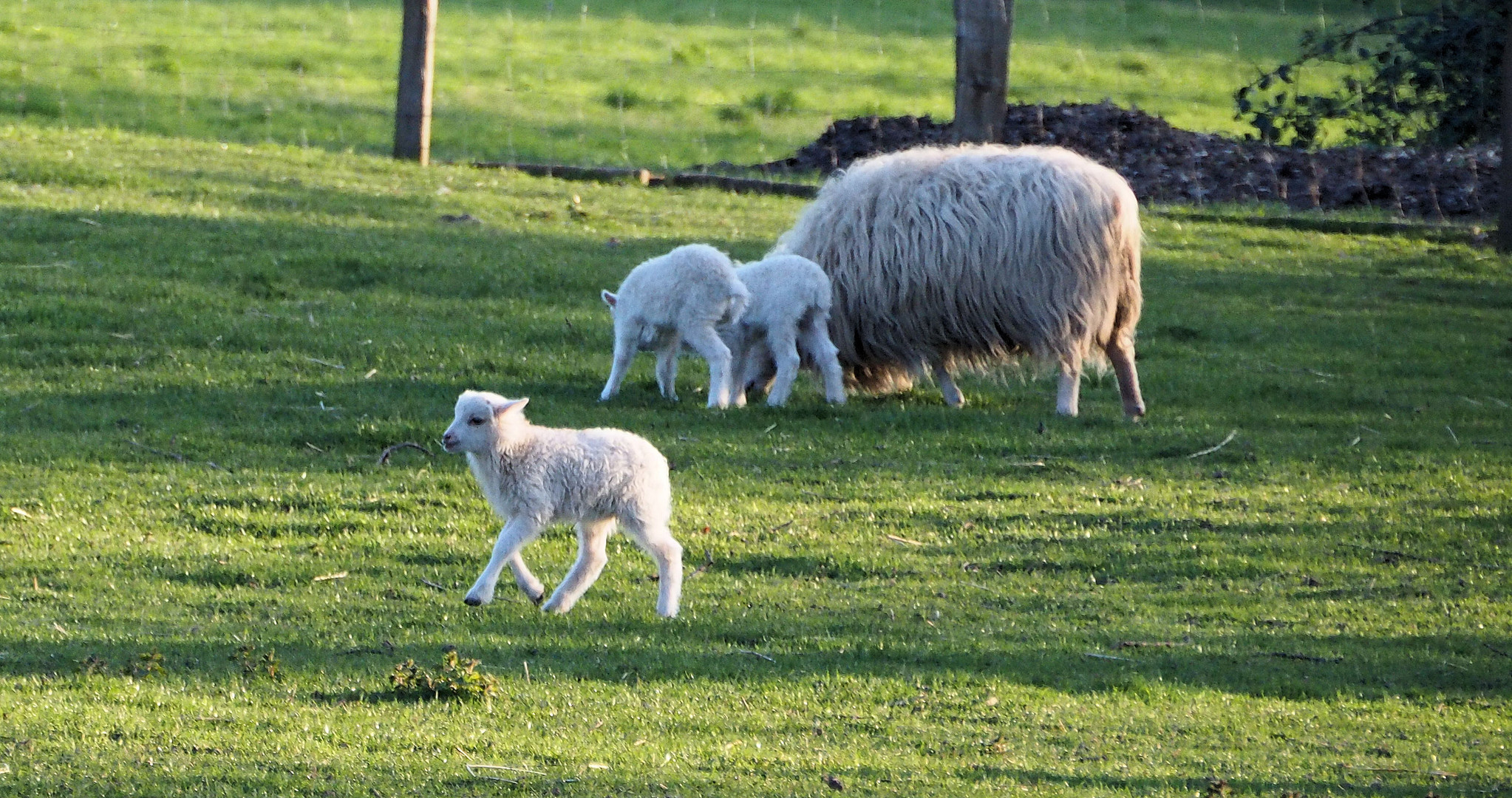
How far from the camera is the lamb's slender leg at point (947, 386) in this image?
37.7ft

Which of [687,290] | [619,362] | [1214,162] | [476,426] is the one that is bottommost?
[619,362]

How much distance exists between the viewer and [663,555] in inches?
260

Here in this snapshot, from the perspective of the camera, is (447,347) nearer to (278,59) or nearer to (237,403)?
(237,403)

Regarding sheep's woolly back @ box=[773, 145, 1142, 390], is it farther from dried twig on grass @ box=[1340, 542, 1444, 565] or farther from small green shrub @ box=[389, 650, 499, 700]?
small green shrub @ box=[389, 650, 499, 700]

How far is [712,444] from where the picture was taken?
977 centimetres

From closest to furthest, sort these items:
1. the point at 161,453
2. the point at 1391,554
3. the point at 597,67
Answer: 1. the point at 1391,554
2. the point at 161,453
3. the point at 597,67

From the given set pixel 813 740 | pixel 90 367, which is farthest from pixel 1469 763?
pixel 90 367

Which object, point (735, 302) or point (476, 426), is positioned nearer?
point (476, 426)

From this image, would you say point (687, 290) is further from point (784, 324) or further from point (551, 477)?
point (551, 477)

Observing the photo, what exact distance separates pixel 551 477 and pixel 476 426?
341mm

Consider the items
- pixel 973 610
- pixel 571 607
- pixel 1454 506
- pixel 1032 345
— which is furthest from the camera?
pixel 1032 345

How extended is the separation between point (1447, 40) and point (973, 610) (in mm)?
15173

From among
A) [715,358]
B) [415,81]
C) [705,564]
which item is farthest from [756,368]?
[415,81]

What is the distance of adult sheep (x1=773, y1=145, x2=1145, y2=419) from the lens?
35.9 ft
